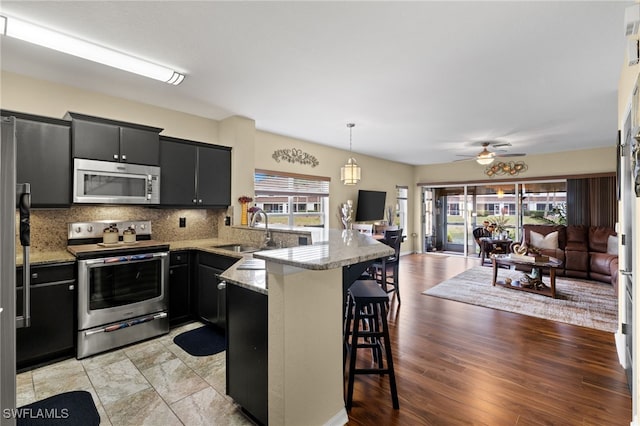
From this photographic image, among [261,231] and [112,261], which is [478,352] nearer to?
[261,231]

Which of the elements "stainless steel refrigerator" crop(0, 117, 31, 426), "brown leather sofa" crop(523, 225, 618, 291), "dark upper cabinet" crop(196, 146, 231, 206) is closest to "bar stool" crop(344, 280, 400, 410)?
"stainless steel refrigerator" crop(0, 117, 31, 426)

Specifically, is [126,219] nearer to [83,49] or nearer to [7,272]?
[83,49]

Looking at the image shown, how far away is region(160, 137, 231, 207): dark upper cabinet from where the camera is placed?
3.50 meters

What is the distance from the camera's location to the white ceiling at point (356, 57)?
1.96m

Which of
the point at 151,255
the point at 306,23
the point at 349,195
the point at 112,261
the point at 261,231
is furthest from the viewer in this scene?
the point at 349,195

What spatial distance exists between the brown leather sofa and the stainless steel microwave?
6353mm

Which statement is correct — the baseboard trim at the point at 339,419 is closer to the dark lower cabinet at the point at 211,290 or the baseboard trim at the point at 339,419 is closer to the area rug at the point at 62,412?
the area rug at the point at 62,412

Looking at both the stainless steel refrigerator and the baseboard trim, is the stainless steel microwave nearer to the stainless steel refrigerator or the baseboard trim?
the stainless steel refrigerator

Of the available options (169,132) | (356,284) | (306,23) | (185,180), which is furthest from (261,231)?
(306,23)

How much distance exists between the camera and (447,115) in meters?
4.12

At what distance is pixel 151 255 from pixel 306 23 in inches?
104

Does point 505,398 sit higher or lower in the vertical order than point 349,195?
lower

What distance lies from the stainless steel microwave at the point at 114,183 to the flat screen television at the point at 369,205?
4.47 meters

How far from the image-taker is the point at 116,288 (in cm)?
290
